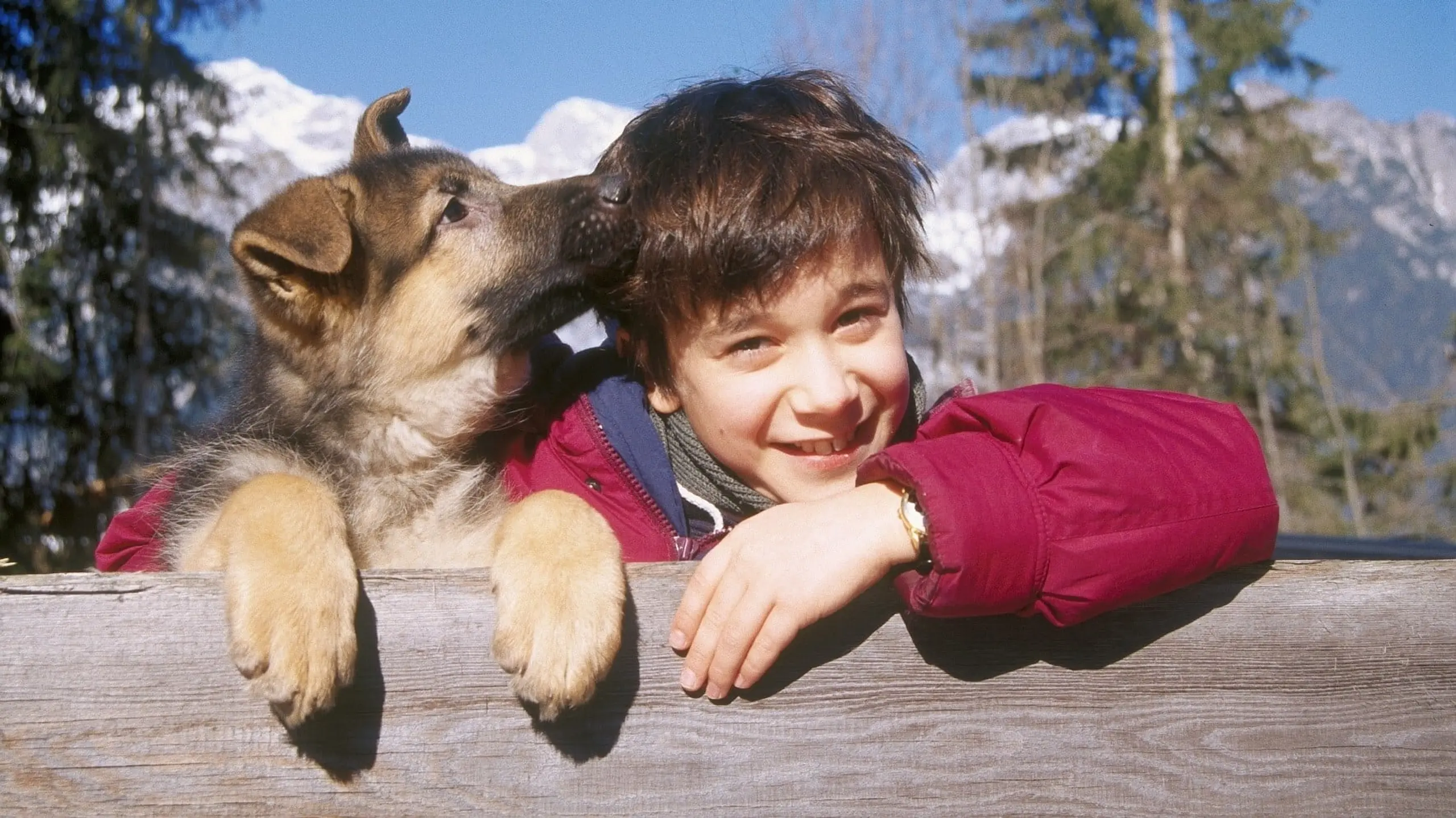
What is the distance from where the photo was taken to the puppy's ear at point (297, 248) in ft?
8.95

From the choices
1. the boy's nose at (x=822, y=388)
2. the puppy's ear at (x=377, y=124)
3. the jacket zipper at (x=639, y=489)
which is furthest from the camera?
the puppy's ear at (x=377, y=124)

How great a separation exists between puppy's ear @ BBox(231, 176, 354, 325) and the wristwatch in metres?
1.68

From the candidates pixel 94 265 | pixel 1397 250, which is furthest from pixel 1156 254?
pixel 1397 250

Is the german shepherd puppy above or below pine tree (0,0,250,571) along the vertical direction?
above

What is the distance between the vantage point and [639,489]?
265 cm

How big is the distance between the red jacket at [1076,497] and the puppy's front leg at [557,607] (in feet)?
1.54

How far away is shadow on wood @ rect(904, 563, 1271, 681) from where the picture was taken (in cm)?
177

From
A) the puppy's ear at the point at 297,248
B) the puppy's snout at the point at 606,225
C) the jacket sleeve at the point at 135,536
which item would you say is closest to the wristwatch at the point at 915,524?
the puppy's snout at the point at 606,225

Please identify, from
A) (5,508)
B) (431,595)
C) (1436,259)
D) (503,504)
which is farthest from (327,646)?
(1436,259)

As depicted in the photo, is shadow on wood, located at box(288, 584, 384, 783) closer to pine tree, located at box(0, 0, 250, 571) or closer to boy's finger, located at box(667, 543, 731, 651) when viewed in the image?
boy's finger, located at box(667, 543, 731, 651)

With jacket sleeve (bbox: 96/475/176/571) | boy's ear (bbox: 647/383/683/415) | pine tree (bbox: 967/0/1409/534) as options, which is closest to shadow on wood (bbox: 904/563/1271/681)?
boy's ear (bbox: 647/383/683/415)

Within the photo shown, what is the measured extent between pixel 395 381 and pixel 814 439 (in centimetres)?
118

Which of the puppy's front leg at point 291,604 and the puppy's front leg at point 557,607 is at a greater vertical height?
the puppy's front leg at point 557,607

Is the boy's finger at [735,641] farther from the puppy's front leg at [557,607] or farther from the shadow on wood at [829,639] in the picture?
Answer: the puppy's front leg at [557,607]
